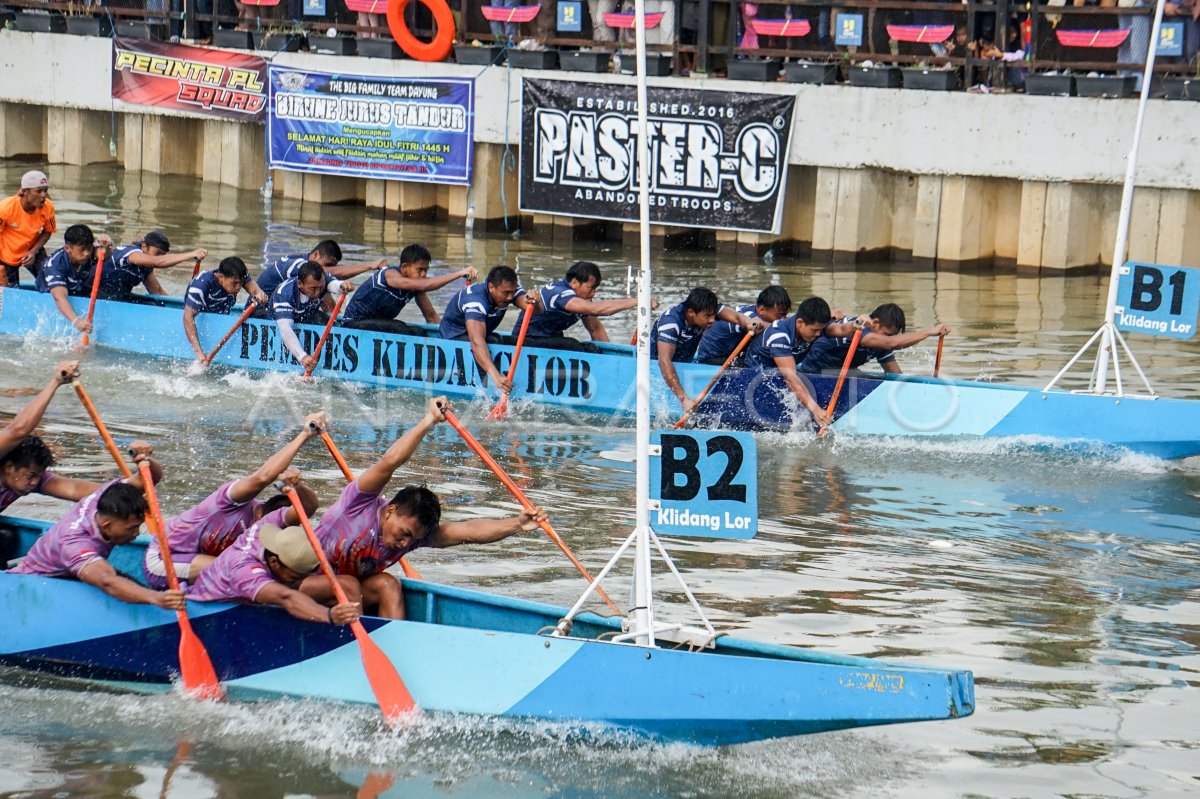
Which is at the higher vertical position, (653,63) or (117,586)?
(653,63)

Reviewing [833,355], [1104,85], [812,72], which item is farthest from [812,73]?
[833,355]

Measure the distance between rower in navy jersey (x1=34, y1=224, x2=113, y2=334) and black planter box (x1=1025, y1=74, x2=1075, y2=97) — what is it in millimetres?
9460

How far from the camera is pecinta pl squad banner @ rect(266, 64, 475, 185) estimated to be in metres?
20.1

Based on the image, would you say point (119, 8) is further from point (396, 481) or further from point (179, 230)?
point (396, 481)

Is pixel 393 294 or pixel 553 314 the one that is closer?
pixel 553 314

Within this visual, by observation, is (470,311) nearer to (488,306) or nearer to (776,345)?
(488,306)

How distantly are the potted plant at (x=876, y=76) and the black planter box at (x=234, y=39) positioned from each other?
8.12 metres

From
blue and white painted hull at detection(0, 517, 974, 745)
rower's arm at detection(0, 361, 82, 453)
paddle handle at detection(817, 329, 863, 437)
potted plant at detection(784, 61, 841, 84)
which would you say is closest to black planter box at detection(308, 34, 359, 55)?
potted plant at detection(784, 61, 841, 84)

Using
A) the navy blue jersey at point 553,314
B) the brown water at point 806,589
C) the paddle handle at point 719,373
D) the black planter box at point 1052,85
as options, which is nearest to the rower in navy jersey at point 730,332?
the paddle handle at point 719,373

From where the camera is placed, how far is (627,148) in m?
19.0

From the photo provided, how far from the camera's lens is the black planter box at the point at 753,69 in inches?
728

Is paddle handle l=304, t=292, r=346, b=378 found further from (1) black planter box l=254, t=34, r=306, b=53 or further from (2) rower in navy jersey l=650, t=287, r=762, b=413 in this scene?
(1) black planter box l=254, t=34, r=306, b=53

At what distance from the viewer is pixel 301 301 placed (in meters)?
13.8

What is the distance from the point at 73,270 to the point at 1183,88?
10906 mm
